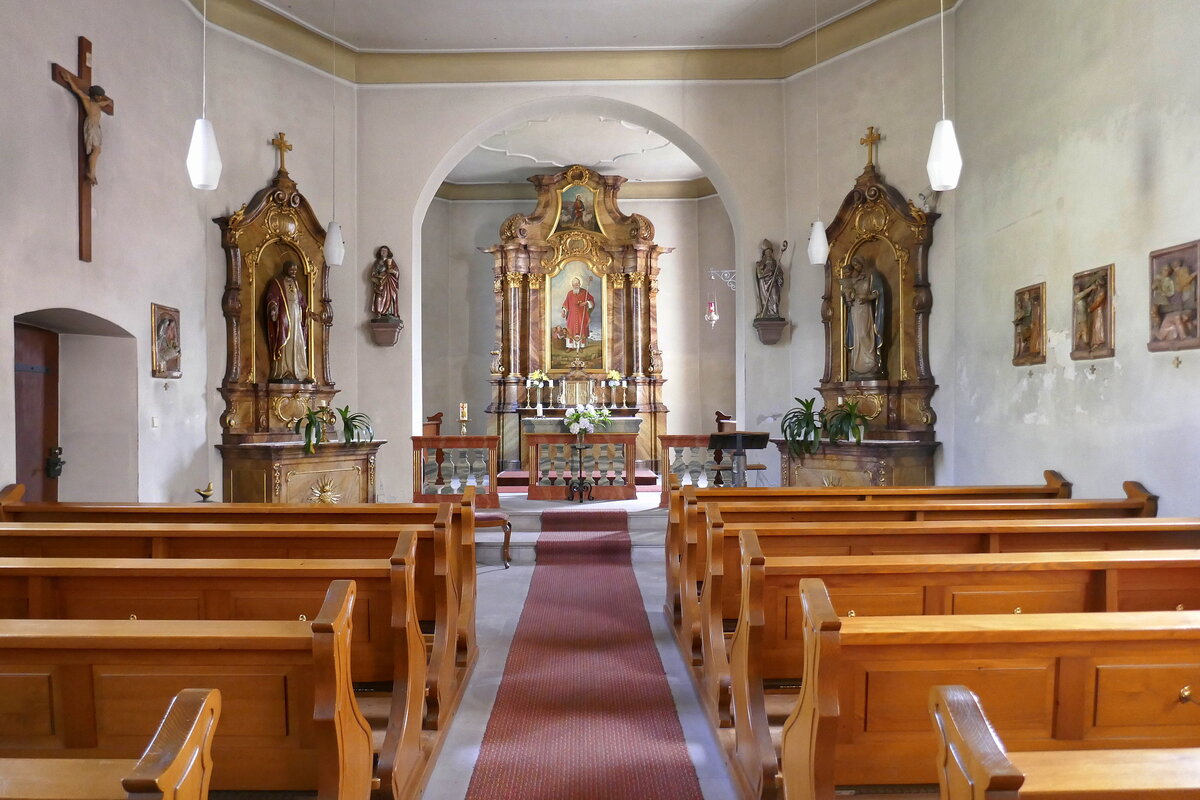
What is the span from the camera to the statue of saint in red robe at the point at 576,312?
1330 cm

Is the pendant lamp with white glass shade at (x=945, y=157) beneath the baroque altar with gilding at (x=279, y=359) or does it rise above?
above

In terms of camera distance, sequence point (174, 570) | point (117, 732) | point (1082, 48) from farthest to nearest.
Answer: point (1082, 48) < point (174, 570) < point (117, 732)

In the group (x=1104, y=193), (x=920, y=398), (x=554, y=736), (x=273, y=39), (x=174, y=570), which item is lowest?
(x=554, y=736)

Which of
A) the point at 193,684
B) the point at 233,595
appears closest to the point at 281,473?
the point at 233,595

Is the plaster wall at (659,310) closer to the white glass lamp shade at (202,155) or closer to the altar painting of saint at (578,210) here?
the altar painting of saint at (578,210)

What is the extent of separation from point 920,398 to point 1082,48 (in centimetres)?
347

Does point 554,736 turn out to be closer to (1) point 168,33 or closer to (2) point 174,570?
(2) point 174,570

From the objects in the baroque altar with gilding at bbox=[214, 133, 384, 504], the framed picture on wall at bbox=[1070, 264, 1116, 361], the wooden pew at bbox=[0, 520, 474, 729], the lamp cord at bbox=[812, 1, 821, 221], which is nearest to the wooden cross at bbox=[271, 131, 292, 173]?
the baroque altar with gilding at bbox=[214, 133, 384, 504]

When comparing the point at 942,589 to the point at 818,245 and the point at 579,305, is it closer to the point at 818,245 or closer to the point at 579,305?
the point at 818,245

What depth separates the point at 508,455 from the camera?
12.7 m

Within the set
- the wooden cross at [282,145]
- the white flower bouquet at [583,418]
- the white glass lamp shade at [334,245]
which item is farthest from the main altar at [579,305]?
the white glass lamp shade at [334,245]

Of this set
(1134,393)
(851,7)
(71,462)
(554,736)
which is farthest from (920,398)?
(71,462)

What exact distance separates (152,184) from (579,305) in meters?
7.34

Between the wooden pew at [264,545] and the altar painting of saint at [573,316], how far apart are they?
31.2 ft
